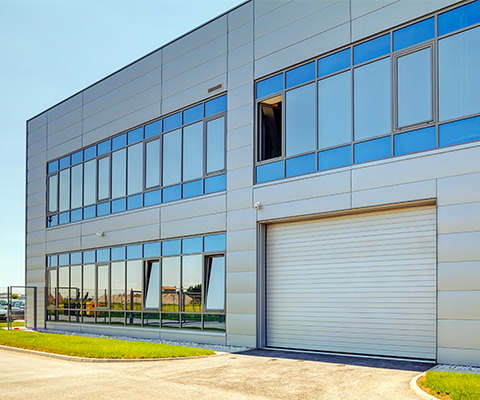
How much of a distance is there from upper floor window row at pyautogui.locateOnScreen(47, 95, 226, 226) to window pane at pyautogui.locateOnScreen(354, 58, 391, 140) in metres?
5.22

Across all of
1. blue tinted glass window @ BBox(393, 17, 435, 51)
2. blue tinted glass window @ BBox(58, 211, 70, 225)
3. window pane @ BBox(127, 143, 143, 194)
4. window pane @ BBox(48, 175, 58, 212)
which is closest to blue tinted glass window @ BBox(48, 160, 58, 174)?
window pane @ BBox(48, 175, 58, 212)

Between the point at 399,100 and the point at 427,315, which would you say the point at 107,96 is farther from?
the point at 427,315

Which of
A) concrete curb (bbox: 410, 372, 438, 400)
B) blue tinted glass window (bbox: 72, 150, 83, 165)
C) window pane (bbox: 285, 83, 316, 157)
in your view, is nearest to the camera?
concrete curb (bbox: 410, 372, 438, 400)

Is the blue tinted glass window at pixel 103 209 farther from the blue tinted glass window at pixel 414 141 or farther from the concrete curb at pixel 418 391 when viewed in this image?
the concrete curb at pixel 418 391

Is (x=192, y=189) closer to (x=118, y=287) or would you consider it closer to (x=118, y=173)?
(x=118, y=173)

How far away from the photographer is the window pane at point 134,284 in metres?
21.2

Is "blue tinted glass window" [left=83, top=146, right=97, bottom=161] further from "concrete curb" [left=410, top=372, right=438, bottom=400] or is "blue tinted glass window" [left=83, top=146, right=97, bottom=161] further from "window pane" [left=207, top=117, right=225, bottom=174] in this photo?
Answer: "concrete curb" [left=410, top=372, right=438, bottom=400]

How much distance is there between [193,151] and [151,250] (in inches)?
164

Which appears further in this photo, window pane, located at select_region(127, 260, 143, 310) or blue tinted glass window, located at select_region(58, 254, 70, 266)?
blue tinted glass window, located at select_region(58, 254, 70, 266)

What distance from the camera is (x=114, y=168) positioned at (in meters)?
23.4

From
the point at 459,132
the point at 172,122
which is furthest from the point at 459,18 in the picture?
the point at 172,122

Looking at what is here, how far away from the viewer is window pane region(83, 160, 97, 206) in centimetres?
2458

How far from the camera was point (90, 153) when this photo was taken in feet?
82.0

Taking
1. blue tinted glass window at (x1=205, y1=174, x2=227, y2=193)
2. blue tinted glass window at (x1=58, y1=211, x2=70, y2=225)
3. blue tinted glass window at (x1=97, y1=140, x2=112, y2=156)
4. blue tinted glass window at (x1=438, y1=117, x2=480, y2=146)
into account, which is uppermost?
blue tinted glass window at (x1=97, y1=140, x2=112, y2=156)
